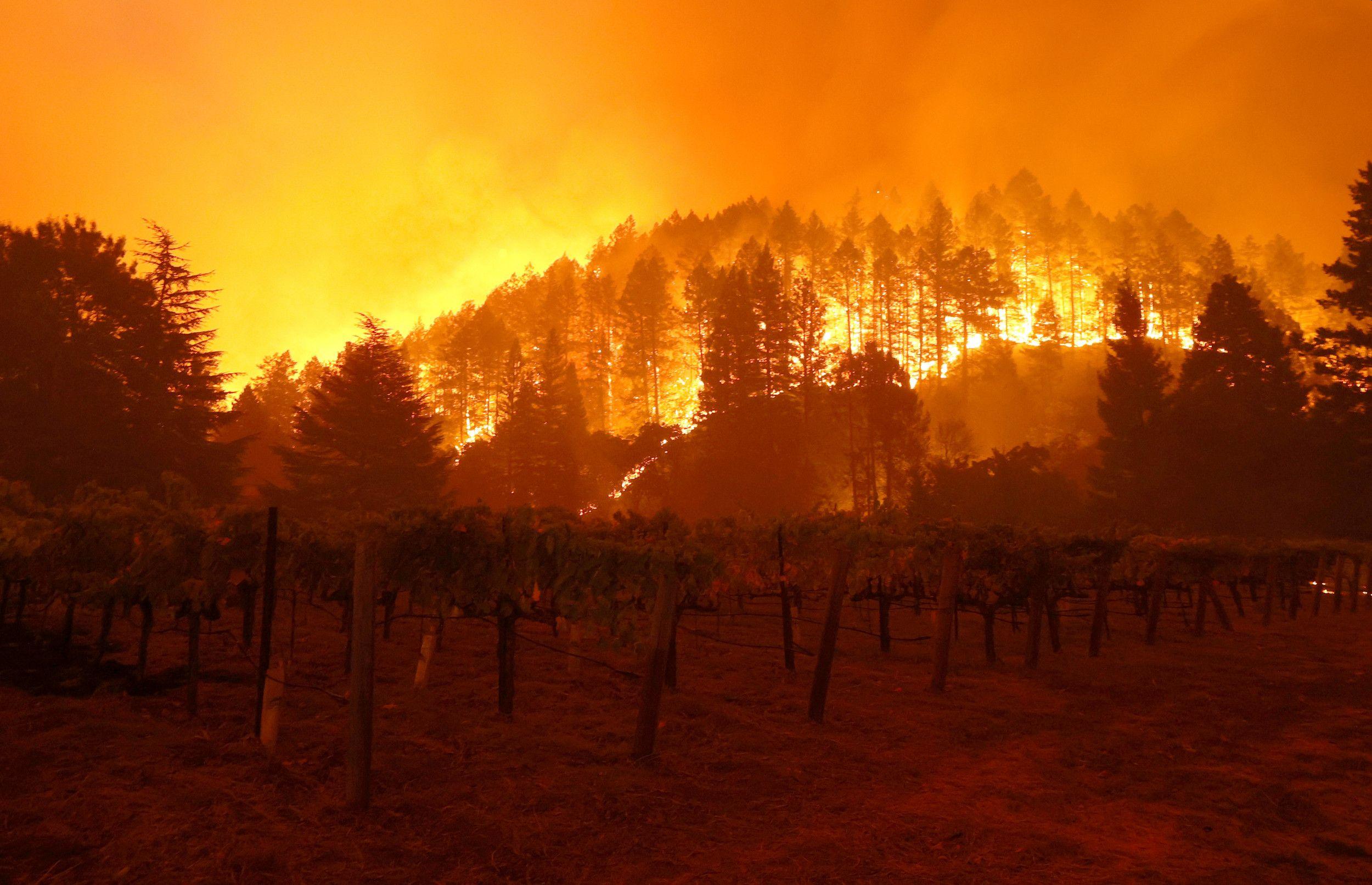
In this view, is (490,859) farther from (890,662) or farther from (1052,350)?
(1052,350)

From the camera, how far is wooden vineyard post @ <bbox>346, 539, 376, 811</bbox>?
5988mm

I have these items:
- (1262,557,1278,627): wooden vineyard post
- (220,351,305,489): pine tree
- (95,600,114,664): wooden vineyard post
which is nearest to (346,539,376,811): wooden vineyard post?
(95,600,114,664): wooden vineyard post

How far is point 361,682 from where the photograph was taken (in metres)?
6.02

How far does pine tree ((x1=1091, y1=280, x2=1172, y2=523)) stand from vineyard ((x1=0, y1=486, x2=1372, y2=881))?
2177 centimetres

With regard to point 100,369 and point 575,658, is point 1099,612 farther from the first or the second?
point 100,369

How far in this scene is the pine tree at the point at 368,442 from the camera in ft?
105

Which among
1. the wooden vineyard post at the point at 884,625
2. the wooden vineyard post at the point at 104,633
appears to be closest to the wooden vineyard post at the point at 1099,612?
the wooden vineyard post at the point at 884,625

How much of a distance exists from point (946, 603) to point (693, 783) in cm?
533

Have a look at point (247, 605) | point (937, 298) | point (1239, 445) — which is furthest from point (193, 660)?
point (937, 298)

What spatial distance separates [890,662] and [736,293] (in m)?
40.9

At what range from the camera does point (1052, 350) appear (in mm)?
60750

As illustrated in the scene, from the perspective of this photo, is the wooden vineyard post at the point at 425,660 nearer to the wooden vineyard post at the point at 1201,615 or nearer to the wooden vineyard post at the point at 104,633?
the wooden vineyard post at the point at 104,633

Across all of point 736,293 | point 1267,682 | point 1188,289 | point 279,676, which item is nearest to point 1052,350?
point 1188,289

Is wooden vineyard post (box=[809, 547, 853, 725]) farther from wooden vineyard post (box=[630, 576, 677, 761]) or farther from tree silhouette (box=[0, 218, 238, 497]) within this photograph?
tree silhouette (box=[0, 218, 238, 497])
